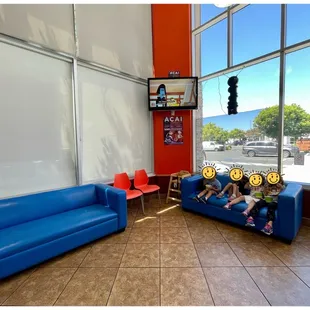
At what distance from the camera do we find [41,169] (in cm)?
294

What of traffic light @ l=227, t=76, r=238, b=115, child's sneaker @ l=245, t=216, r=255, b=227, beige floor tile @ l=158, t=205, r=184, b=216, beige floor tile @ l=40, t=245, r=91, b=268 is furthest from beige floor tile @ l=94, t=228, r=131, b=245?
traffic light @ l=227, t=76, r=238, b=115

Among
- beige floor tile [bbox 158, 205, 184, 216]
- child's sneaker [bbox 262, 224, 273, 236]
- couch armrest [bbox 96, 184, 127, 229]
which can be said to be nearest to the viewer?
child's sneaker [bbox 262, 224, 273, 236]

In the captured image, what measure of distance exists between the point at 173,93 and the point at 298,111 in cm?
238

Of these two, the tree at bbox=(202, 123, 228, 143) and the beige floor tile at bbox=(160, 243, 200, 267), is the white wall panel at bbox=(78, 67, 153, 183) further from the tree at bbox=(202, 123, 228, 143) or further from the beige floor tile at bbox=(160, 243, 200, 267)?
the beige floor tile at bbox=(160, 243, 200, 267)

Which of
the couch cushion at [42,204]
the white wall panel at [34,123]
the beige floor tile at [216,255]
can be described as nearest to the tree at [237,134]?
the beige floor tile at [216,255]

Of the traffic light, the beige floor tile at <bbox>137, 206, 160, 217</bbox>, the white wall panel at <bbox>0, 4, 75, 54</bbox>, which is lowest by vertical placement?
the beige floor tile at <bbox>137, 206, 160, 217</bbox>

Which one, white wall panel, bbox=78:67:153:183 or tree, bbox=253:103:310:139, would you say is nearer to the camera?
tree, bbox=253:103:310:139

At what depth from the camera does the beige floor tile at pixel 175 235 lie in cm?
269

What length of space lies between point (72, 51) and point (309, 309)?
4.39m

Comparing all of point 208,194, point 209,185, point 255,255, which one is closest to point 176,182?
point 209,185

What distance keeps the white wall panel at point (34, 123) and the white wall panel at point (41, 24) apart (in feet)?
0.75

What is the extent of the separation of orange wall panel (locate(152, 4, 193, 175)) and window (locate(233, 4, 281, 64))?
107 cm

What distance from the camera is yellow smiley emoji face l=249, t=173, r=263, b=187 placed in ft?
10.2

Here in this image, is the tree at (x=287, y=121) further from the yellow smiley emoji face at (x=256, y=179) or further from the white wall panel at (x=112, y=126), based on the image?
the white wall panel at (x=112, y=126)
